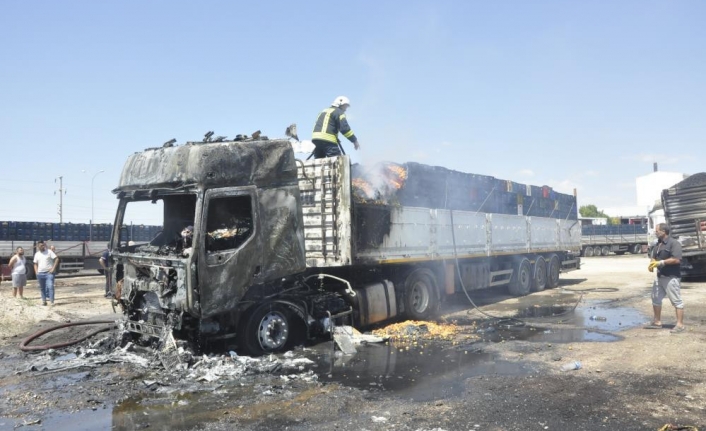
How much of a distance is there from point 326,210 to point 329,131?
1773mm

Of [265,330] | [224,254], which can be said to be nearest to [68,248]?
[265,330]

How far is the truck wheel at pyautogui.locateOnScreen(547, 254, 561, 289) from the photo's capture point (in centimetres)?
1703

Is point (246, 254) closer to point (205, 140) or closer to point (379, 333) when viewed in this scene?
point (205, 140)

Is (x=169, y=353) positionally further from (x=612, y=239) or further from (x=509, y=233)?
(x=612, y=239)

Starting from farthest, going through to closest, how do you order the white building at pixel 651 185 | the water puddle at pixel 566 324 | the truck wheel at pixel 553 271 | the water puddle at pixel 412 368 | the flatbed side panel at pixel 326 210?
the white building at pixel 651 185, the truck wheel at pixel 553 271, the water puddle at pixel 566 324, the flatbed side panel at pixel 326 210, the water puddle at pixel 412 368

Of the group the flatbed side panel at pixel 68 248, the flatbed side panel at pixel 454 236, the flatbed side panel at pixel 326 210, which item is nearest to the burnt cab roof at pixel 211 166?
the flatbed side panel at pixel 326 210

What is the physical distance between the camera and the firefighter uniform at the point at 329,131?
991 centimetres

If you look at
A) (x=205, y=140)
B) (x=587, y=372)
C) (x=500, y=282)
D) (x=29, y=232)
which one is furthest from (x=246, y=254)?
(x=29, y=232)

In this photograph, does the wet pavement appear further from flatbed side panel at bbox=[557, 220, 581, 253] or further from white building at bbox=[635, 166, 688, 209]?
white building at bbox=[635, 166, 688, 209]

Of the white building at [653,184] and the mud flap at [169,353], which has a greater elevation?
the white building at [653,184]

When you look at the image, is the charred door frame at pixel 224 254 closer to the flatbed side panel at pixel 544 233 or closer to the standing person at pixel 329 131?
the standing person at pixel 329 131

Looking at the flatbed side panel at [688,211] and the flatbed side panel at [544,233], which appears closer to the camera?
the flatbed side panel at [544,233]

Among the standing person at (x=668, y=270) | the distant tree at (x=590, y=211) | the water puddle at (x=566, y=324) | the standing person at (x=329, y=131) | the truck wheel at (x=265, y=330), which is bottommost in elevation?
the water puddle at (x=566, y=324)

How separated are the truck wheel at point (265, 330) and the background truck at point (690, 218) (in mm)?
14279
